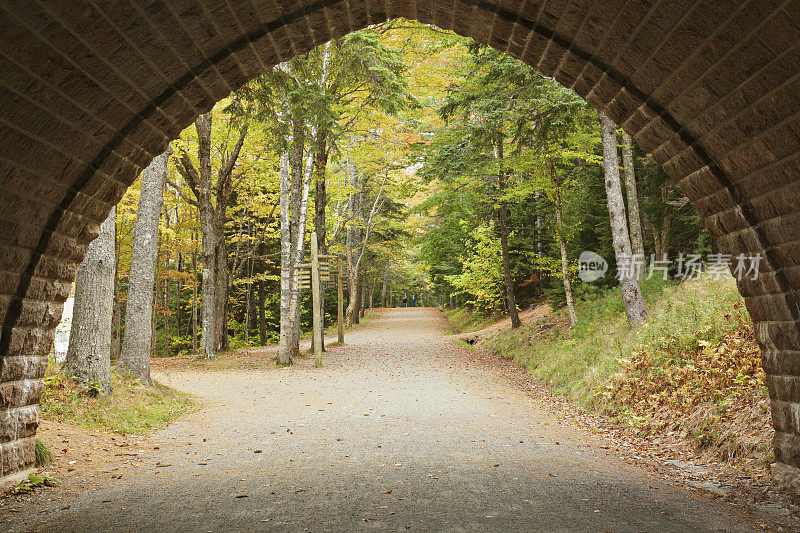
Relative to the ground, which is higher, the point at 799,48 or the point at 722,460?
the point at 799,48

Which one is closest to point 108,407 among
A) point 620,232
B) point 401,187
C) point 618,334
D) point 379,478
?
point 379,478

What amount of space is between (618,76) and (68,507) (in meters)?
6.14

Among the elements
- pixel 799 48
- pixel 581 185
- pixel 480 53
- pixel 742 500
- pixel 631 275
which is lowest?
pixel 742 500

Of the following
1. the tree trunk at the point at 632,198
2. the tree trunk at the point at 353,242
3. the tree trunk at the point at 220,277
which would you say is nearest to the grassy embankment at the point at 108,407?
the tree trunk at the point at 220,277

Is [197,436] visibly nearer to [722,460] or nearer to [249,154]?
[722,460]

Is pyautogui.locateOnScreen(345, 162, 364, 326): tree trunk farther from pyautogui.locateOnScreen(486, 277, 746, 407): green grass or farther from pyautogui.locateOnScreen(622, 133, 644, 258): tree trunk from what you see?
pyautogui.locateOnScreen(622, 133, 644, 258): tree trunk

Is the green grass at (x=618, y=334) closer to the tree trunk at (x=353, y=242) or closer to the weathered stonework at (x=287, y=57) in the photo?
the weathered stonework at (x=287, y=57)

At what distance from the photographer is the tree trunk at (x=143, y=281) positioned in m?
9.73

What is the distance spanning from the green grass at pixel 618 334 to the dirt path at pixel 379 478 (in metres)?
1.36

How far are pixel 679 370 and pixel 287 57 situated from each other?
6.69m

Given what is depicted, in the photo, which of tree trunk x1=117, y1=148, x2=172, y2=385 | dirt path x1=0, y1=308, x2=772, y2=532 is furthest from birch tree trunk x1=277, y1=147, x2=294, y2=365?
dirt path x1=0, y1=308, x2=772, y2=532

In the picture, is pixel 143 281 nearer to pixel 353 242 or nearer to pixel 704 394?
pixel 704 394

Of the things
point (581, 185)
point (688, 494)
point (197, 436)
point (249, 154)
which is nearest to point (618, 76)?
point (688, 494)

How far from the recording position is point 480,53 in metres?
13.0
